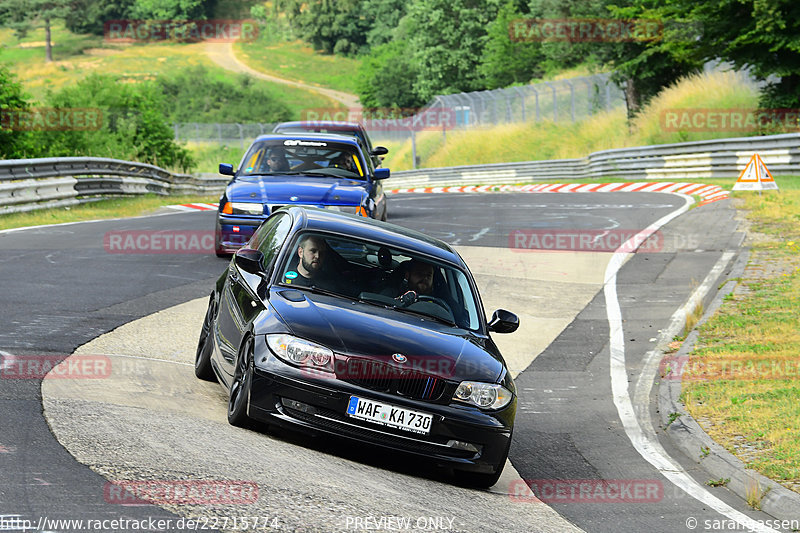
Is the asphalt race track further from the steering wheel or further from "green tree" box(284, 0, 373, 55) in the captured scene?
"green tree" box(284, 0, 373, 55)

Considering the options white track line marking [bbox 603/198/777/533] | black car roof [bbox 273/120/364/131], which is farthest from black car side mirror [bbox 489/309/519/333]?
black car roof [bbox 273/120/364/131]

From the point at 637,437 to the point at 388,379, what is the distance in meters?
3.07

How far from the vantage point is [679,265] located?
16734 mm

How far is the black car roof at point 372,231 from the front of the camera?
812cm

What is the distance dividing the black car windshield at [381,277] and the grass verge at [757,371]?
2348 mm

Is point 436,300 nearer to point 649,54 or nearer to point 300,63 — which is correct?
point 649,54

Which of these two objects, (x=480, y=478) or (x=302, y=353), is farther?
(x=480, y=478)

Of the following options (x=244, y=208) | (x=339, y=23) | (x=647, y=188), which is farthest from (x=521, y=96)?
(x=339, y=23)

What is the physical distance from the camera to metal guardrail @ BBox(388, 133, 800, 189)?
29.2 metres

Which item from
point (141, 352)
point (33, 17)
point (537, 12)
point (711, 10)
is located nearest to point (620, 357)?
point (141, 352)

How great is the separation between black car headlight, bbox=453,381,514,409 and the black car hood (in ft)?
0.16

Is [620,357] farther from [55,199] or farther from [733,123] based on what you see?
[733,123]

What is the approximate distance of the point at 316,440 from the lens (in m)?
7.17

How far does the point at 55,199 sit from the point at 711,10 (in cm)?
1985
